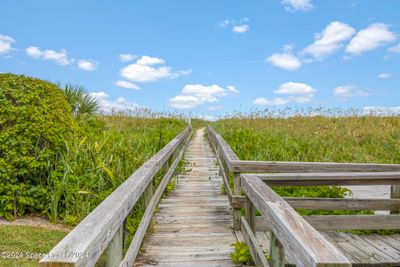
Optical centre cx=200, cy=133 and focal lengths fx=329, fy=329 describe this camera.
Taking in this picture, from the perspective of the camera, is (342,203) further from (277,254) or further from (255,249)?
(277,254)

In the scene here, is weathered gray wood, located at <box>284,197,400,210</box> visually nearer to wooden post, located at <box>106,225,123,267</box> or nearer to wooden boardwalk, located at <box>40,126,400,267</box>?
wooden boardwalk, located at <box>40,126,400,267</box>

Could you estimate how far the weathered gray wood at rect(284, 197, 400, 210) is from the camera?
14.0 ft

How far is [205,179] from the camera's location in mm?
7973

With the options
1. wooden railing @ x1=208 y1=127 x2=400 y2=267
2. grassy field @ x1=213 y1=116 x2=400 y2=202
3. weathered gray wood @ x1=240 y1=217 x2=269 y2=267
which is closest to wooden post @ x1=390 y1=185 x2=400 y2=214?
wooden railing @ x1=208 y1=127 x2=400 y2=267

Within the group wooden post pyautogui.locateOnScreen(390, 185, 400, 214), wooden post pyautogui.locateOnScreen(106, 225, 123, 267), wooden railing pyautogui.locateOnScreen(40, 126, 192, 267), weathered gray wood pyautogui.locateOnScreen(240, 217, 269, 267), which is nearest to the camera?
wooden railing pyautogui.locateOnScreen(40, 126, 192, 267)

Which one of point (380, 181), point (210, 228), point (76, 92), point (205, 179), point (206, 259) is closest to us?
point (206, 259)

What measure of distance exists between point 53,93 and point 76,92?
467 centimetres

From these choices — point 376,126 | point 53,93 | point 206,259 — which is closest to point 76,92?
point 53,93

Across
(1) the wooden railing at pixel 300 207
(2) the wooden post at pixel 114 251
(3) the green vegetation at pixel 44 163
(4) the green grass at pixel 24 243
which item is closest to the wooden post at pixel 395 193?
(1) the wooden railing at pixel 300 207

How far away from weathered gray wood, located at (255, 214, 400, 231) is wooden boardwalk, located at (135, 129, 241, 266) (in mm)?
656

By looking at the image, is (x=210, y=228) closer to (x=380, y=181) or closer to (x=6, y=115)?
(x=380, y=181)

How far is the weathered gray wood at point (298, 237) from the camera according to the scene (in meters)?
1.47

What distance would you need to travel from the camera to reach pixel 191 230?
457cm

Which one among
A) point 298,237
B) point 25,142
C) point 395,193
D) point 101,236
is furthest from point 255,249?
point 25,142
